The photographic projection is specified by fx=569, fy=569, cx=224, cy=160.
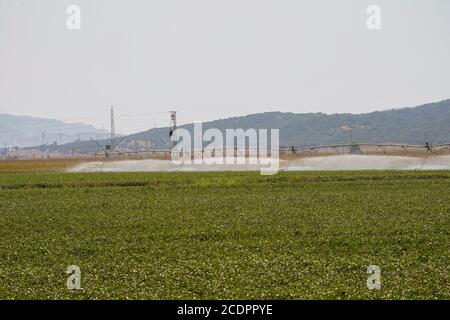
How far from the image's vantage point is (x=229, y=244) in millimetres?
22234

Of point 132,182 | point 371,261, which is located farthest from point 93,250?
point 132,182

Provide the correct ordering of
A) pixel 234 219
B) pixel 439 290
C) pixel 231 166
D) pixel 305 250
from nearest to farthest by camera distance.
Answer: pixel 439 290 → pixel 305 250 → pixel 234 219 → pixel 231 166

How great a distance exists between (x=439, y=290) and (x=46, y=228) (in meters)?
18.2

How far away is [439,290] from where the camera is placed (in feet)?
51.1

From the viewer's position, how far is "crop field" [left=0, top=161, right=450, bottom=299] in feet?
53.5

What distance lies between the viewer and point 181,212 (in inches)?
1215

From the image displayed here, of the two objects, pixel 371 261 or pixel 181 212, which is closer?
pixel 371 261

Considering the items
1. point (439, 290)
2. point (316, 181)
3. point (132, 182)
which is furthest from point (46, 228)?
point (316, 181)

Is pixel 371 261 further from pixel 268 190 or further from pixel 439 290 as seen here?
pixel 268 190

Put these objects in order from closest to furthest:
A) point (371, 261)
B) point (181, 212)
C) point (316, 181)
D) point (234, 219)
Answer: point (371, 261)
point (234, 219)
point (181, 212)
point (316, 181)

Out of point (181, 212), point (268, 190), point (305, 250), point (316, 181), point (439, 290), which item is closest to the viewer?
point (439, 290)

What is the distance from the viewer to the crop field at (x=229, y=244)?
1630 cm
